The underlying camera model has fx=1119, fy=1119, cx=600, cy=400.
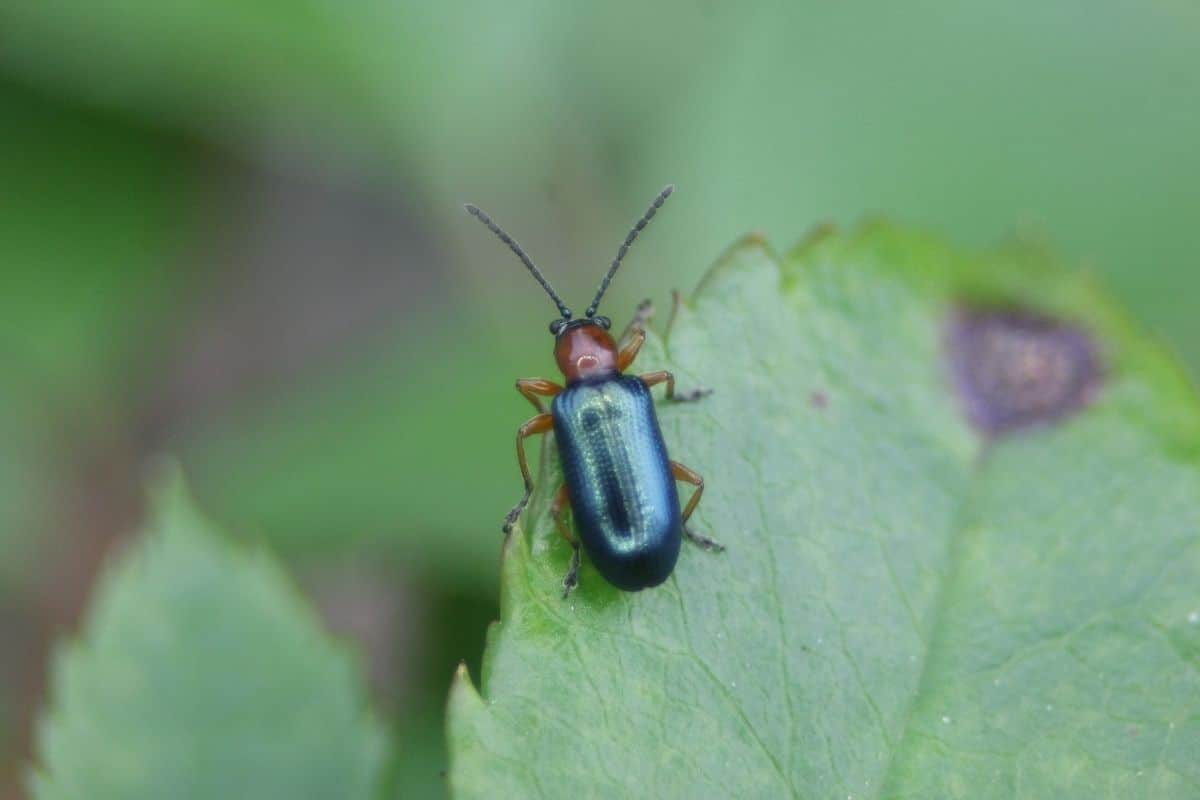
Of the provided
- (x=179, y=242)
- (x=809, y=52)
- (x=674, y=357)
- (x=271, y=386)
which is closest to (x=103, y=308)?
(x=179, y=242)

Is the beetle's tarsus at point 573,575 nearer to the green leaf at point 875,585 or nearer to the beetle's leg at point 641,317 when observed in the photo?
the green leaf at point 875,585

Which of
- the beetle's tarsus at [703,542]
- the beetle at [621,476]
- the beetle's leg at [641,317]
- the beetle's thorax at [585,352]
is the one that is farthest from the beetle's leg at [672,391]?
the beetle's thorax at [585,352]

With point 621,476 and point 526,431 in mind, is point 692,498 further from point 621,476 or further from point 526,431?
point 526,431

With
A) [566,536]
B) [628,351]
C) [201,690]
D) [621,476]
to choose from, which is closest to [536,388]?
[628,351]

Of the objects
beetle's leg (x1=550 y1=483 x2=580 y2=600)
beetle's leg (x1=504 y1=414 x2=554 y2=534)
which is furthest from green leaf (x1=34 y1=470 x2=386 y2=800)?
beetle's leg (x1=550 y1=483 x2=580 y2=600)

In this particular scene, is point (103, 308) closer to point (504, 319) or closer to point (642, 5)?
point (504, 319)

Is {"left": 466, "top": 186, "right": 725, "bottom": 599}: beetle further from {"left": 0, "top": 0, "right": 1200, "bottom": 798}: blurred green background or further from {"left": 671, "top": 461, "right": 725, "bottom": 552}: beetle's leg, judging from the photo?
{"left": 0, "top": 0, "right": 1200, "bottom": 798}: blurred green background
